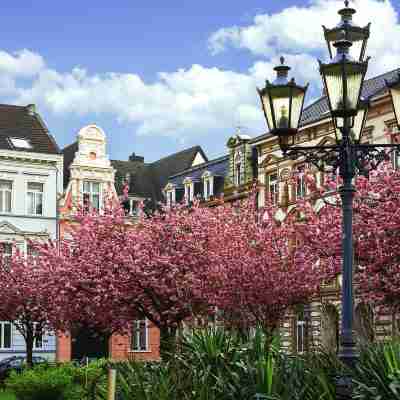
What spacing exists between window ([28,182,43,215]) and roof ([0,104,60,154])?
6.21 ft

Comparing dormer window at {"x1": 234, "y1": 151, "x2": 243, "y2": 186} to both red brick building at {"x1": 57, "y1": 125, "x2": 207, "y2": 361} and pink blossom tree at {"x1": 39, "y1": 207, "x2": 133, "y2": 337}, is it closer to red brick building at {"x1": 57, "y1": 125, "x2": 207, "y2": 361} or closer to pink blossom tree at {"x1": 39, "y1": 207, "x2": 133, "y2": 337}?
red brick building at {"x1": 57, "y1": 125, "x2": 207, "y2": 361}

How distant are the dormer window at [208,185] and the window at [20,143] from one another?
388 inches

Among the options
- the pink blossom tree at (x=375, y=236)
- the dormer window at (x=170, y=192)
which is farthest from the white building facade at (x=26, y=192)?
the pink blossom tree at (x=375, y=236)

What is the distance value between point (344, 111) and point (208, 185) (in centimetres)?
4121

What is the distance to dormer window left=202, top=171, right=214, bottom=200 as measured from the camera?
175 feet

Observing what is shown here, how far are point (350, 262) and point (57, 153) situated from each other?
134 feet

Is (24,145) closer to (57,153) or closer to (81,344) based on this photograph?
(57,153)

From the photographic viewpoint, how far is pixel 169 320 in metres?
30.8

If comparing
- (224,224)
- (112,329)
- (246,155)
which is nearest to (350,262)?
(224,224)

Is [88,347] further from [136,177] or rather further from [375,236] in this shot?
[375,236]

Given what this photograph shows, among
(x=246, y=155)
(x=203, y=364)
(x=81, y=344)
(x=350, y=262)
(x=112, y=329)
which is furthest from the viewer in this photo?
(x=81, y=344)

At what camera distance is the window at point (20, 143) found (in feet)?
169

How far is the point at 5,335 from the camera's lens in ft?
161

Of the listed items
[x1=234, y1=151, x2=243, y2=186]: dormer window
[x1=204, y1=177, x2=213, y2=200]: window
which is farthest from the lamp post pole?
[x1=204, y1=177, x2=213, y2=200]: window
